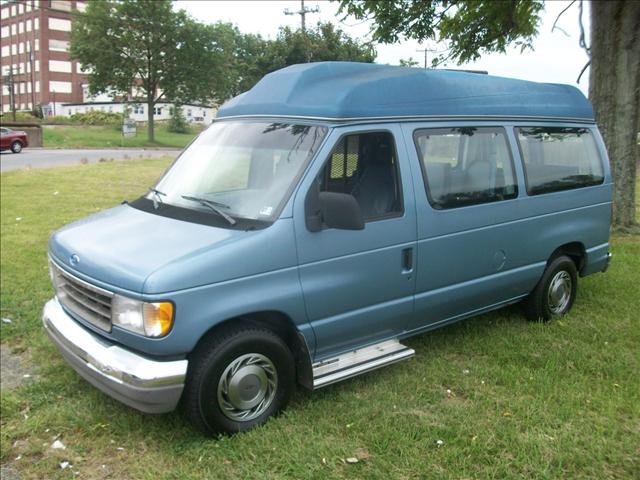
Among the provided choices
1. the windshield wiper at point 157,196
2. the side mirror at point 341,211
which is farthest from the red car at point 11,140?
the side mirror at point 341,211

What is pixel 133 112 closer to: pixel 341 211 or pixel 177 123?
pixel 177 123

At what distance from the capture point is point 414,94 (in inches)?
172

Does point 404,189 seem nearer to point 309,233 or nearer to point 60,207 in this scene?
point 309,233

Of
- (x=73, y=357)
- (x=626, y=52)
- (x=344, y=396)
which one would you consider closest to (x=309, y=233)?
(x=344, y=396)

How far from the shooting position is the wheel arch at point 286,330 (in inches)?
142

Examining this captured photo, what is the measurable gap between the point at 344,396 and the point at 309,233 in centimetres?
121

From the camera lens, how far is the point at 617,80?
882 centimetres

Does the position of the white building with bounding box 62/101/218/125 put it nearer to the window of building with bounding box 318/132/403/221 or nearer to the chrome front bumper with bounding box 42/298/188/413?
the window of building with bounding box 318/132/403/221

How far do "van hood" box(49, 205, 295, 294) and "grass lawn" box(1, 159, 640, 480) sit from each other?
39.9 inches

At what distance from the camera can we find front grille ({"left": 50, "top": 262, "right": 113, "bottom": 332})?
3.48 meters

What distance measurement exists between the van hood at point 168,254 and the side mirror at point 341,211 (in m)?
0.24

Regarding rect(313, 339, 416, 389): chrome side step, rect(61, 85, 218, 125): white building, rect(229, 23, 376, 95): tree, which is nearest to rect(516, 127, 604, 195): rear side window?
rect(313, 339, 416, 389): chrome side step

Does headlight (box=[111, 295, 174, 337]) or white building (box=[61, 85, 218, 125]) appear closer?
headlight (box=[111, 295, 174, 337])

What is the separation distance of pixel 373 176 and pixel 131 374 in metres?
2.09
